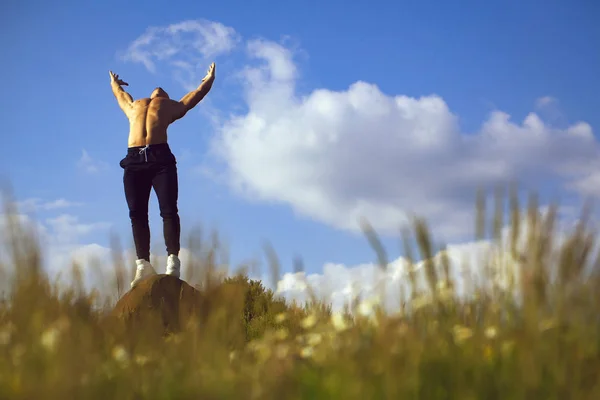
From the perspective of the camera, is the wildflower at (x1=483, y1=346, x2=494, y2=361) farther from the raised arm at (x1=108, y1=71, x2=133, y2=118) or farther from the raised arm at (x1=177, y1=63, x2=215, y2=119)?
the raised arm at (x1=108, y1=71, x2=133, y2=118)

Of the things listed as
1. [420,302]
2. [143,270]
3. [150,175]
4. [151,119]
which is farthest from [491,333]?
[151,119]

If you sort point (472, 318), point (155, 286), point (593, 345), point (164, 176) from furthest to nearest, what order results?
point (164, 176)
point (155, 286)
point (472, 318)
point (593, 345)

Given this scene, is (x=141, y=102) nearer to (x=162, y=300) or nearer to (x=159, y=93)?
(x=159, y=93)

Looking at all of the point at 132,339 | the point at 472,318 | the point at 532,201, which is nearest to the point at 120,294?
the point at 132,339

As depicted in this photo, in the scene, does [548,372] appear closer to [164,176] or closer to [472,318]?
[472,318]

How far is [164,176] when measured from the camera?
8.03 meters

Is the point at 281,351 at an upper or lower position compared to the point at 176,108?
lower

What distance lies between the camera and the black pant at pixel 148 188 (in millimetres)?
7984

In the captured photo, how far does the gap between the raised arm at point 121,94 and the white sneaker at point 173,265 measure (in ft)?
7.12

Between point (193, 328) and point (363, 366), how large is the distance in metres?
1.06

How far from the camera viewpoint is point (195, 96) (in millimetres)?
8617

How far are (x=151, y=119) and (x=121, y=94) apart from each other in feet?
3.65

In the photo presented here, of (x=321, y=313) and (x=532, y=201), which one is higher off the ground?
(x=532, y=201)

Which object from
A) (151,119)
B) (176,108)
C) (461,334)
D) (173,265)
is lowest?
(461,334)
